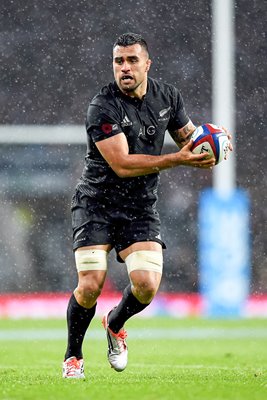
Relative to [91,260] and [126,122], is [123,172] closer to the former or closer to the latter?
[126,122]

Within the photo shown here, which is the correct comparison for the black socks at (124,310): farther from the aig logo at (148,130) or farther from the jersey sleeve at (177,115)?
the jersey sleeve at (177,115)

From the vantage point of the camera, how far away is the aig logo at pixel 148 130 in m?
6.37

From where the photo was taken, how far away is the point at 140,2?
14258mm

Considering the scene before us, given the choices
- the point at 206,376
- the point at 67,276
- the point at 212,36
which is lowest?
the point at 67,276

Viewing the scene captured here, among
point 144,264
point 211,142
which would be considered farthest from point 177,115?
point 144,264

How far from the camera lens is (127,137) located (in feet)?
20.8

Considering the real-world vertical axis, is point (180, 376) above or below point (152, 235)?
below

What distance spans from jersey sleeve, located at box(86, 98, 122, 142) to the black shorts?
36 cm

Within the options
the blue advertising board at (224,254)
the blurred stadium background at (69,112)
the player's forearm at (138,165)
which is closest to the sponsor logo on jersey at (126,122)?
the player's forearm at (138,165)

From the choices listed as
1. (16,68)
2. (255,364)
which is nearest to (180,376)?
(255,364)

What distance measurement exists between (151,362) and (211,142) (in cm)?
211

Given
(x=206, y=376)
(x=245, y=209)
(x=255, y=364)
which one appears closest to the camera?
(x=206, y=376)

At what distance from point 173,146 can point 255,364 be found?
6.91 metres

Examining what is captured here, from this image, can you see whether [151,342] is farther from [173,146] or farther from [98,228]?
[173,146]
